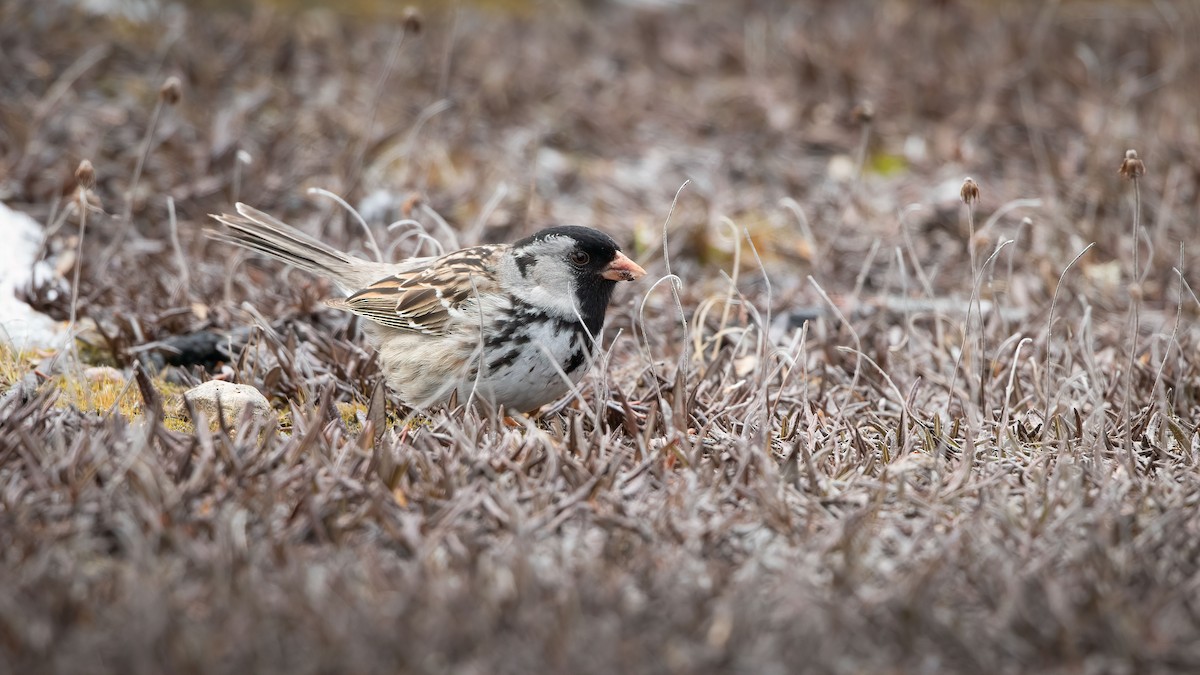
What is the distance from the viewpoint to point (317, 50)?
9422 millimetres

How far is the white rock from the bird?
2.05 ft

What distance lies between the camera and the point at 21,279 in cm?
578

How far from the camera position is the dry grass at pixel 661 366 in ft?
9.92

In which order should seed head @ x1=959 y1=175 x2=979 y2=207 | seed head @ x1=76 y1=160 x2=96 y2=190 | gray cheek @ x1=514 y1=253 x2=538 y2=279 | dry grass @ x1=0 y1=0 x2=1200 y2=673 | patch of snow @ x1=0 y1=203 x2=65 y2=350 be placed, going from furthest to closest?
patch of snow @ x1=0 y1=203 x2=65 y2=350 → gray cheek @ x1=514 y1=253 x2=538 y2=279 → seed head @ x1=76 y1=160 x2=96 y2=190 → seed head @ x1=959 y1=175 x2=979 y2=207 → dry grass @ x1=0 y1=0 x2=1200 y2=673

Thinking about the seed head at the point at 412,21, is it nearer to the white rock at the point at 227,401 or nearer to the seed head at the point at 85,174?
the seed head at the point at 85,174

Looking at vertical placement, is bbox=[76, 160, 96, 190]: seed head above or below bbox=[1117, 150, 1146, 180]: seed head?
below

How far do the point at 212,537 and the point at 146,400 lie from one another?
1.16 m

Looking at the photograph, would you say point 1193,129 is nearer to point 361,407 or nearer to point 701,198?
point 701,198

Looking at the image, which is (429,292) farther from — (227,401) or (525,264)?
(227,401)

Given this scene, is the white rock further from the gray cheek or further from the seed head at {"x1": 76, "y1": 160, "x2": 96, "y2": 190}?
the gray cheek

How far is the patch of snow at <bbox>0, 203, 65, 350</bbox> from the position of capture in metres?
5.33

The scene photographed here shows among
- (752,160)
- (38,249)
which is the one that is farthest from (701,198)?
(38,249)

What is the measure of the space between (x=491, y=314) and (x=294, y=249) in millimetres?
1186

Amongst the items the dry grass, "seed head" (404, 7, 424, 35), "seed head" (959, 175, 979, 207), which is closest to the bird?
the dry grass
